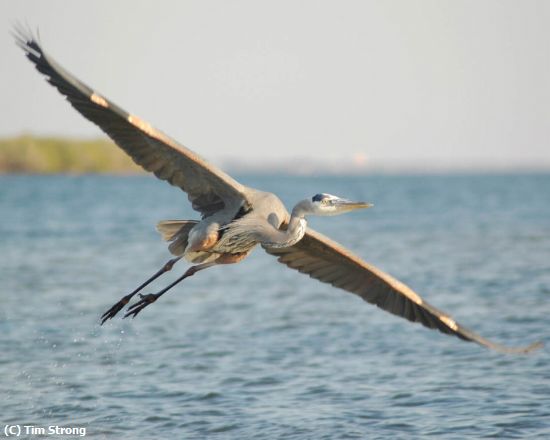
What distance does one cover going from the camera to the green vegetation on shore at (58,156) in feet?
293

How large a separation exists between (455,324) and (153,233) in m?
25.7

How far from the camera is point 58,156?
3669 inches

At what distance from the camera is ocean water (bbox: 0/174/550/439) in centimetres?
1099

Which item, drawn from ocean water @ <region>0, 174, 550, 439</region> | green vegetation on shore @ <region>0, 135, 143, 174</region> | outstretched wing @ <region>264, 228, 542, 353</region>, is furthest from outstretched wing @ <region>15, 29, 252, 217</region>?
green vegetation on shore @ <region>0, 135, 143, 174</region>

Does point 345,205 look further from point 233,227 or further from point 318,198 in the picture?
point 233,227

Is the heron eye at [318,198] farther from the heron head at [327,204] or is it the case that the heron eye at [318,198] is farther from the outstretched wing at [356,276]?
the outstretched wing at [356,276]

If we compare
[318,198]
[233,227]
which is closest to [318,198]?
[318,198]

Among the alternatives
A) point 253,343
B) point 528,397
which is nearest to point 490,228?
point 253,343

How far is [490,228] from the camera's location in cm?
3594

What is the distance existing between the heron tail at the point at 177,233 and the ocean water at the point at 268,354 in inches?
71.0

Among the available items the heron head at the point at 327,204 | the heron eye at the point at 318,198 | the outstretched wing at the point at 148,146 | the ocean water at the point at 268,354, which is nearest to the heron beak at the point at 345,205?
the heron head at the point at 327,204

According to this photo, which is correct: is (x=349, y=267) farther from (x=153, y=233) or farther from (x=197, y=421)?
(x=153, y=233)

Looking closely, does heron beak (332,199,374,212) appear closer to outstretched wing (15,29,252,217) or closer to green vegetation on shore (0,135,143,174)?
outstretched wing (15,29,252,217)

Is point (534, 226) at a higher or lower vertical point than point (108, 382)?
higher
